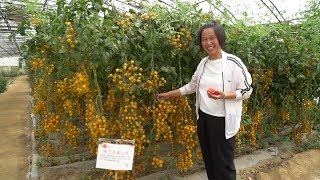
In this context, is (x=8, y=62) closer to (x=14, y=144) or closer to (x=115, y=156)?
(x=14, y=144)

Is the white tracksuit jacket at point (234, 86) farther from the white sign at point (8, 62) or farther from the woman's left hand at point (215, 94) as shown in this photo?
the white sign at point (8, 62)

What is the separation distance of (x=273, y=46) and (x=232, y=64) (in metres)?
1.26

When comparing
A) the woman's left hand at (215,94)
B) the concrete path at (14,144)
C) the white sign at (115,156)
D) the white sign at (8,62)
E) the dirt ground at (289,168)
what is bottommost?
the concrete path at (14,144)

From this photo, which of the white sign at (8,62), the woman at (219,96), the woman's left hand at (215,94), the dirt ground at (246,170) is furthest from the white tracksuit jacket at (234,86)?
the white sign at (8,62)

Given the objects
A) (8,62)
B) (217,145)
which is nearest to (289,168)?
(217,145)

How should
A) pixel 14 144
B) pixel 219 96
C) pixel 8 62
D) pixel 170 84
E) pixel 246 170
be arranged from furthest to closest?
pixel 8 62, pixel 14 144, pixel 246 170, pixel 170 84, pixel 219 96

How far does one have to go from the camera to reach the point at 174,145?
2963mm

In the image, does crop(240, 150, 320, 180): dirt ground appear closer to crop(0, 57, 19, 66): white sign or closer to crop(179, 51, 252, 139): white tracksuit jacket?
crop(179, 51, 252, 139): white tracksuit jacket

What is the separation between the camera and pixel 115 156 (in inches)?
89.1

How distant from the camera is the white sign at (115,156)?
7.38 ft

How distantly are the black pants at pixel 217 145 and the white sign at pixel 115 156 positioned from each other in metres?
0.55

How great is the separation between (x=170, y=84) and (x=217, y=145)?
2.29 feet

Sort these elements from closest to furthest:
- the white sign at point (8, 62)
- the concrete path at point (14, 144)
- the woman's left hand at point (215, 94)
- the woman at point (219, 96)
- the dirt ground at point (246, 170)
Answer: the woman's left hand at point (215, 94)
the woman at point (219, 96)
the dirt ground at point (246, 170)
the concrete path at point (14, 144)
the white sign at point (8, 62)

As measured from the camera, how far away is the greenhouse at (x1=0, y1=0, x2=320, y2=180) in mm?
2248
